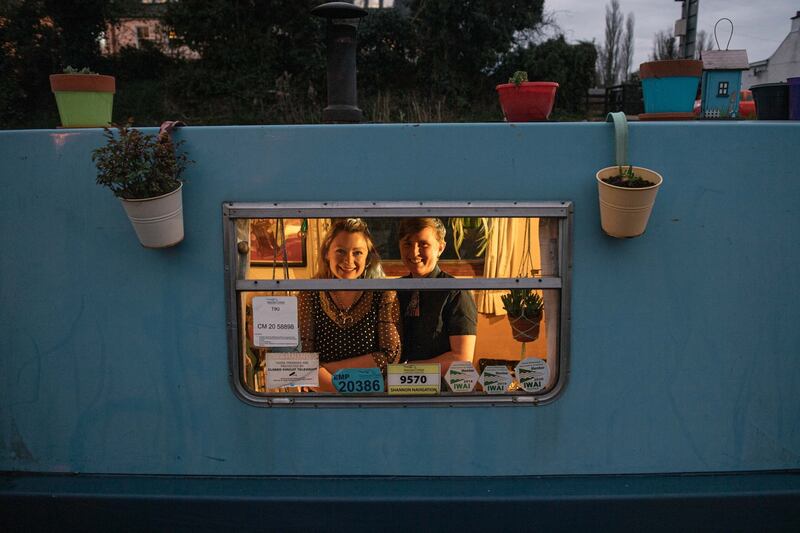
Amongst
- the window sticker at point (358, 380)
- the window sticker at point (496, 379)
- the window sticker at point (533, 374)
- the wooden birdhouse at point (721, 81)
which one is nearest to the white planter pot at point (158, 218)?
the window sticker at point (358, 380)

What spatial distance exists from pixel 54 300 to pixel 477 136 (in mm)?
1723

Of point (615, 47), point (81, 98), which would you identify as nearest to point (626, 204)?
point (81, 98)

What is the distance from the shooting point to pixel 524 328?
270 centimetres

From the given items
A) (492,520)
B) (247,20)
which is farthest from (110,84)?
(247,20)

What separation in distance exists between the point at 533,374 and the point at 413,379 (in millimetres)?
472

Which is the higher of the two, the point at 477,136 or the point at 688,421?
the point at 477,136

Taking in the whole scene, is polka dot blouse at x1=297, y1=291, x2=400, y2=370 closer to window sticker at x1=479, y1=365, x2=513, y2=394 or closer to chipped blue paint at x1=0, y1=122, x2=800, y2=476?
chipped blue paint at x1=0, y1=122, x2=800, y2=476

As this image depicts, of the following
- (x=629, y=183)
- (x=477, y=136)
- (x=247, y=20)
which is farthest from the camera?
(x=247, y=20)

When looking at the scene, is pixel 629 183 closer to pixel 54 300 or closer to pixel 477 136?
pixel 477 136

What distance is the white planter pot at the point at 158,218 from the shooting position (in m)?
2.28

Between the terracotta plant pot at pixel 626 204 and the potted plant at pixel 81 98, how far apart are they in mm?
1969

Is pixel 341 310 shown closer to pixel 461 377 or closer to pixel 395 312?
pixel 395 312

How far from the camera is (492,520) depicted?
2.47 m

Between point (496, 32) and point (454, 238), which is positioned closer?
point (454, 238)
